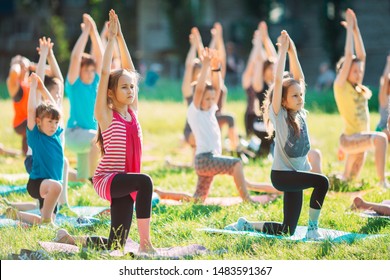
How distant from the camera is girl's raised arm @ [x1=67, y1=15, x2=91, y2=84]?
835 cm

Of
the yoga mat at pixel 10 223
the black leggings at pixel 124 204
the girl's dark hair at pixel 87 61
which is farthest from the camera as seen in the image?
the girl's dark hair at pixel 87 61

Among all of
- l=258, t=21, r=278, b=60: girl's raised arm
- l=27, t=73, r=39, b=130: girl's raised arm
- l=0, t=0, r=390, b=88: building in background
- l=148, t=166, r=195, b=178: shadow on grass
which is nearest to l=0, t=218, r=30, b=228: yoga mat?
l=27, t=73, r=39, b=130: girl's raised arm

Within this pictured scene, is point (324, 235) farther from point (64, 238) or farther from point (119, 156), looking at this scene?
point (64, 238)

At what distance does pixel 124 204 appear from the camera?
571cm

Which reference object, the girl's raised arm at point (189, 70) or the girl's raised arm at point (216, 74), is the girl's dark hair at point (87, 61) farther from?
the girl's raised arm at point (189, 70)

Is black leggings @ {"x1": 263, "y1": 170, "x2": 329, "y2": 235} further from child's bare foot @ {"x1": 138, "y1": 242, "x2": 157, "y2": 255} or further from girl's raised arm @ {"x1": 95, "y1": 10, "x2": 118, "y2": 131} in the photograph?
girl's raised arm @ {"x1": 95, "y1": 10, "x2": 118, "y2": 131}

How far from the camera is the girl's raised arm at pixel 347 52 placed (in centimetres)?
826

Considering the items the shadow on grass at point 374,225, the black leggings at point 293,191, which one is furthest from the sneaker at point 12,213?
the shadow on grass at point 374,225

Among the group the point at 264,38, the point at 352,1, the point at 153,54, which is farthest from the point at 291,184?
the point at 153,54

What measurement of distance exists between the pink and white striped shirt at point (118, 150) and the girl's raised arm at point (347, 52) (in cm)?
329

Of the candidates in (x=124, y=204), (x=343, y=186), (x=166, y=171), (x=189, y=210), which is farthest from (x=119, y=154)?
(x=166, y=171)

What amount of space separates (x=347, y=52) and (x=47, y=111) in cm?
308
